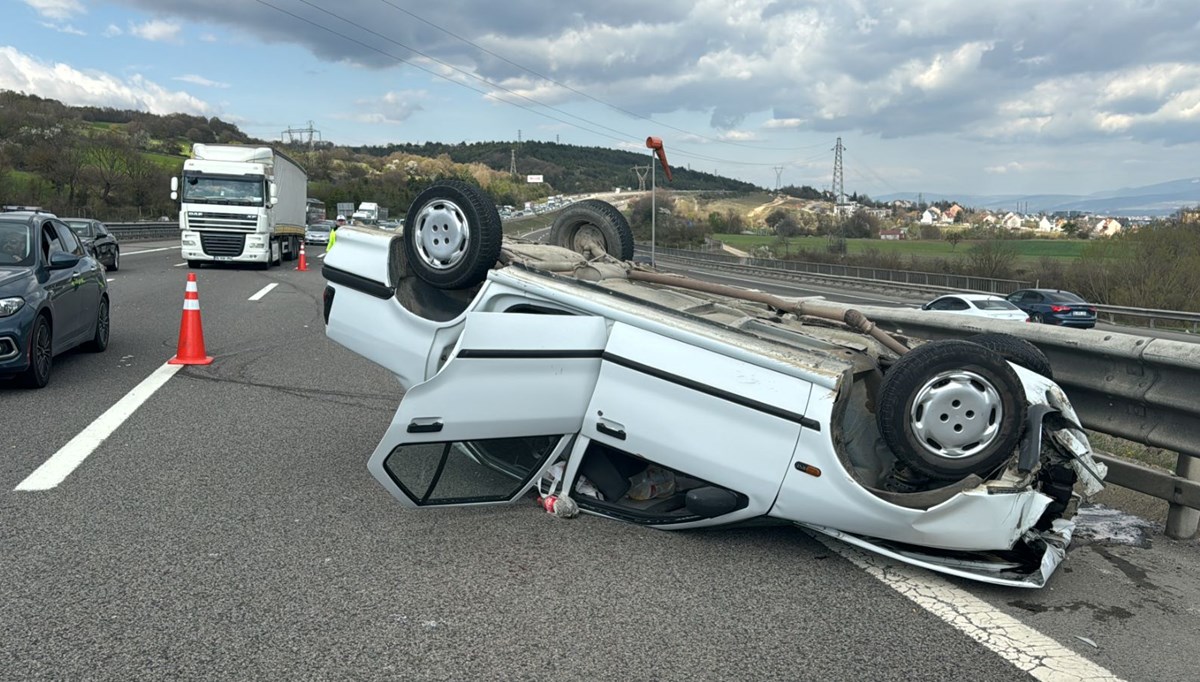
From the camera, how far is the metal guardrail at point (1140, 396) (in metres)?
4.69

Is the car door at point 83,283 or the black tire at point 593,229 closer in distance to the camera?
the black tire at point 593,229

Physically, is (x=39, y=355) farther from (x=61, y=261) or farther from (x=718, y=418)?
(x=718, y=418)

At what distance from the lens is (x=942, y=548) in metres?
4.32

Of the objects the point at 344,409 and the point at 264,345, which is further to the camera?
the point at 264,345

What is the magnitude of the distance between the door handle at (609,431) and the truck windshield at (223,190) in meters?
23.7

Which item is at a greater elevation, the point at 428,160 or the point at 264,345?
the point at 428,160

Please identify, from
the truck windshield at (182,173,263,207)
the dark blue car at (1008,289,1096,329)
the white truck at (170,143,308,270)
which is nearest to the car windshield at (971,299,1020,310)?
the dark blue car at (1008,289,1096,329)

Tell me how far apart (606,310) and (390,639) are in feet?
6.68

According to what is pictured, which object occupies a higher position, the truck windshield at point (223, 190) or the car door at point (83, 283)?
the truck windshield at point (223, 190)

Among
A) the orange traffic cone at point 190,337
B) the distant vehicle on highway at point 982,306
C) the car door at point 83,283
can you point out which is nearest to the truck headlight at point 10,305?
the car door at point 83,283

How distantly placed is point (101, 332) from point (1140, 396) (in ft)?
33.5

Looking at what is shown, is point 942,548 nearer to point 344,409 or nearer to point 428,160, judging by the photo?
point 344,409

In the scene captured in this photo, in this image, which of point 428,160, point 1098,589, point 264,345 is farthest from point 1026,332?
point 428,160

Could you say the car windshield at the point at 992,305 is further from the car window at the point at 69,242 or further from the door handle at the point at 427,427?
the door handle at the point at 427,427
